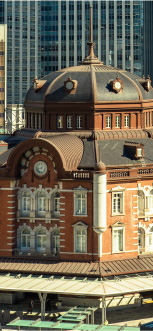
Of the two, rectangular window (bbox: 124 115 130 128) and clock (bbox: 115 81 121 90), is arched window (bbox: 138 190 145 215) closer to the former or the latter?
rectangular window (bbox: 124 115 130 128)

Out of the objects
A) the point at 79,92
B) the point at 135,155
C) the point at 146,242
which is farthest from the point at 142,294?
the point at 79,92

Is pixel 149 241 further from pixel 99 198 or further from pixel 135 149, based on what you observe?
pixel 135 149

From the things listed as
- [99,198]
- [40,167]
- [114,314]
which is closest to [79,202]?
[99,198]

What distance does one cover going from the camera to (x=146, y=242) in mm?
143750

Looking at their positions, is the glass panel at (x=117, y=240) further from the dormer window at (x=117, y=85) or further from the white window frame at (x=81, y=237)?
the dormer window at (x=117, y=85)

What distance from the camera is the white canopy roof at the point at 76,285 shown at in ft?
427

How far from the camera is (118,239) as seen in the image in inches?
5541

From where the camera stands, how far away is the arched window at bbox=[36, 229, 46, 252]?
14262 cm

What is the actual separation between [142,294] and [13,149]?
2169 centimetres

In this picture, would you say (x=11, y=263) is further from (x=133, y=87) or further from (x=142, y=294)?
(x=133, y=87)

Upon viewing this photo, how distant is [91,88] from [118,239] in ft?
61.5

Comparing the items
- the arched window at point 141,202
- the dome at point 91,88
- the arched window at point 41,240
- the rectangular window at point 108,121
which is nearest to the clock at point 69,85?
the dome at point 91,88

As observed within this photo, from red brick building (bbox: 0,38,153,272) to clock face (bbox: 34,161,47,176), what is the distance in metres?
0.11

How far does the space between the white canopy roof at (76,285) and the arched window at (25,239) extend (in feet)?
24.3
